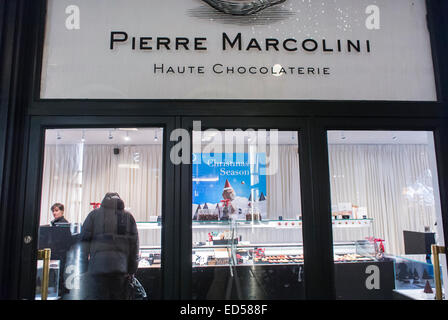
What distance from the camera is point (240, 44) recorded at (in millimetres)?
1891

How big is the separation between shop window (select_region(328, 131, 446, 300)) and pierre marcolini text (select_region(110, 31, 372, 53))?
0.57 m

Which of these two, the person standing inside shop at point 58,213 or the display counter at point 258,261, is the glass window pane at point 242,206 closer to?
the display counter at point 258,261

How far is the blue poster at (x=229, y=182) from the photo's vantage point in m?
1.85

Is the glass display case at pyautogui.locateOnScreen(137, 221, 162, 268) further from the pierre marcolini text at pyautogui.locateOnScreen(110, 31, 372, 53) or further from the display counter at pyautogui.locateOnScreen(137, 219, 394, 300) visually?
the pierre marcolini text at pyautogui.locateOnScreen(110, 31, 372, 53)

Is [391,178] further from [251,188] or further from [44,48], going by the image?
[44,48]

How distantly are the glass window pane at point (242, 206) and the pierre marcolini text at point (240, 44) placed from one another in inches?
21.7

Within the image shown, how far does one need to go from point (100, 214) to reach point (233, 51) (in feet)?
4.37

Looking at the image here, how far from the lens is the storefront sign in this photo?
6.01ft

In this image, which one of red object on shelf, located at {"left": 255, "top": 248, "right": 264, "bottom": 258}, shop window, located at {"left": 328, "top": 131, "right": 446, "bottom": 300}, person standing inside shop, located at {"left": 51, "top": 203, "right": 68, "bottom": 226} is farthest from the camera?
red object on shelf, located at {"left": 255, "top": 248, "right": 264, "bottom": 258}

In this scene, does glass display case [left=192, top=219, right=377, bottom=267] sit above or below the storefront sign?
below

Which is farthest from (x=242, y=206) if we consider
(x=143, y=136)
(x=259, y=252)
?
(x=143, y=136)

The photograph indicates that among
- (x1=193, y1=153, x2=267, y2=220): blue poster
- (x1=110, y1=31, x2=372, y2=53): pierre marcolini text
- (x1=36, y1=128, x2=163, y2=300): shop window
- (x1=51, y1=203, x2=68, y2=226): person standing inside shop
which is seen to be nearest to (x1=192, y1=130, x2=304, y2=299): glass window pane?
(x1=193, y1=153, x2=267, y2=220): blue poster

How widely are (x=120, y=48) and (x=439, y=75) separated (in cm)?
205

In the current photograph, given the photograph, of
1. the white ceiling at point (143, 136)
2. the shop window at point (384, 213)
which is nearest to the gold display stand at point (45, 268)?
the white ceiling at point (143, 136)
